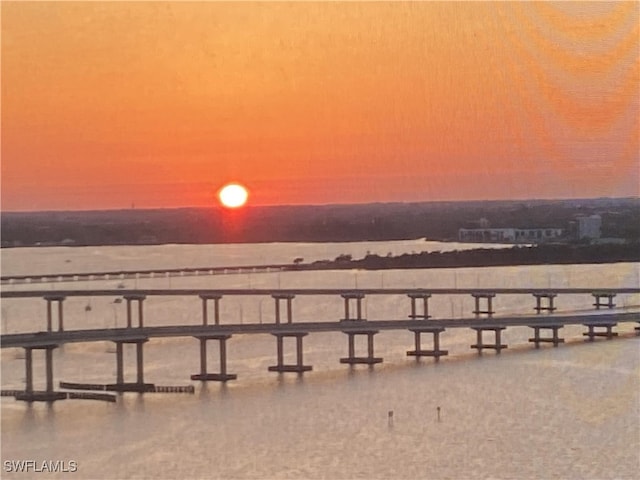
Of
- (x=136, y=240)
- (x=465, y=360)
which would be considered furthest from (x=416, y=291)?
(x=136, y=240)

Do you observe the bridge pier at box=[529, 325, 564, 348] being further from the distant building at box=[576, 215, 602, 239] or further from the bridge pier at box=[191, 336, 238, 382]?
the distant building at box=[576, 215, 602, 239]

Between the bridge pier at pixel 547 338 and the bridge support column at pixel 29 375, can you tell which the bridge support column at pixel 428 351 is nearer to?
the bridge pier at pixel 547 338

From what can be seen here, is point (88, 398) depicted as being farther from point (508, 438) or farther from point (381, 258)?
point (381, 258)

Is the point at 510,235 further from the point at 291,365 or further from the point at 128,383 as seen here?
the point at 128,383

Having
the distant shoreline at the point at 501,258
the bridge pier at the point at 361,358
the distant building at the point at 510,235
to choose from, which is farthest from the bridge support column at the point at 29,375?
the distant building at the point at 510,235

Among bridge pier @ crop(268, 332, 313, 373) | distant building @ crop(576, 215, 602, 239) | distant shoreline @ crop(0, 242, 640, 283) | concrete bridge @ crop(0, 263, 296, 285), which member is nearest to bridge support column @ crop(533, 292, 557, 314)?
bridge pier @ crop(268, 332, 313, 373)

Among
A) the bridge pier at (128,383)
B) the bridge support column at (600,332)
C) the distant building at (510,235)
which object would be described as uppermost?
the distant building at (510,235)
